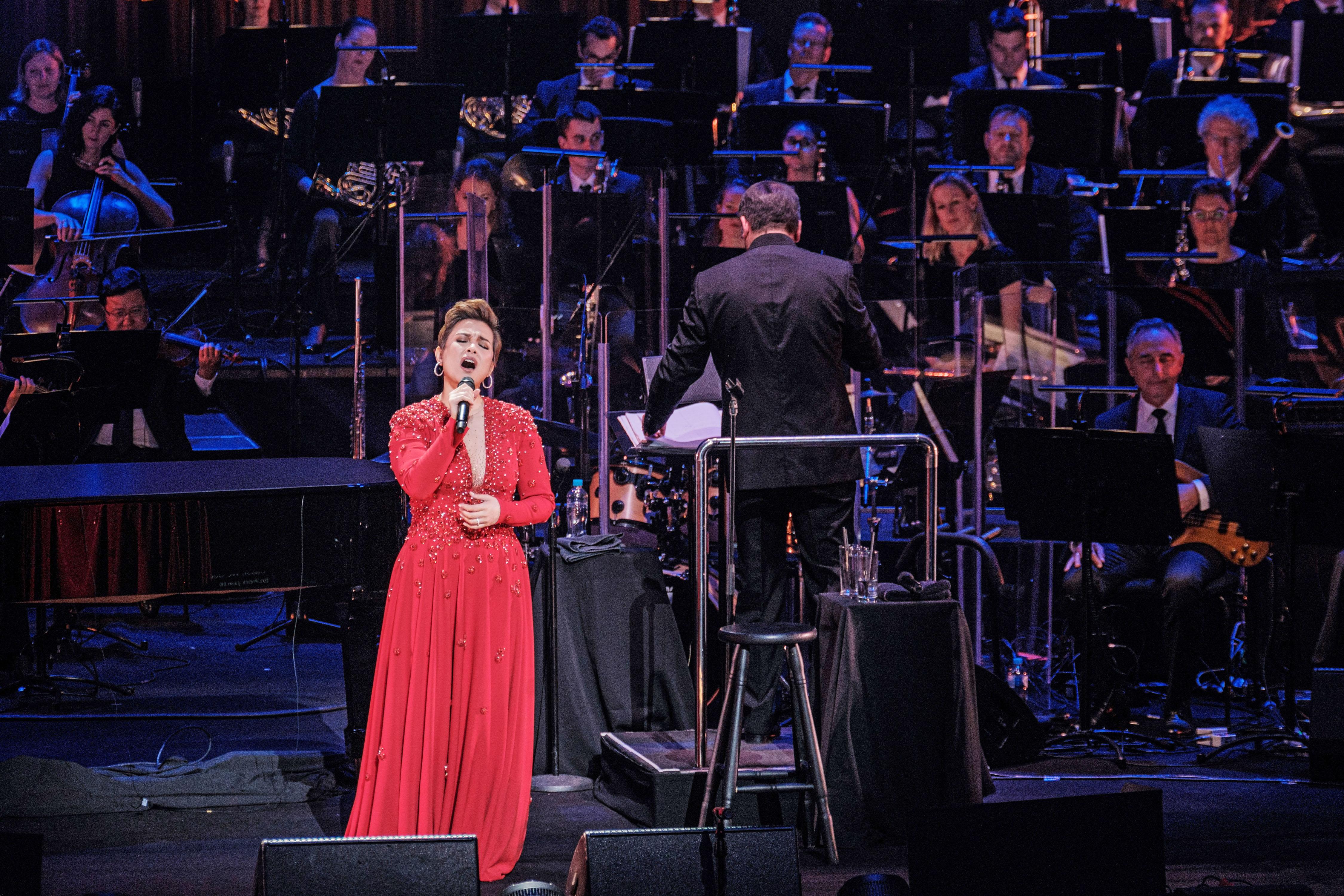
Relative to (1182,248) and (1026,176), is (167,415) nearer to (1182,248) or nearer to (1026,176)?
(1026,176)

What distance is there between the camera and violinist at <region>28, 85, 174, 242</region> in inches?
339

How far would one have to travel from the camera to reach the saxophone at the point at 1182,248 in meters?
7.07

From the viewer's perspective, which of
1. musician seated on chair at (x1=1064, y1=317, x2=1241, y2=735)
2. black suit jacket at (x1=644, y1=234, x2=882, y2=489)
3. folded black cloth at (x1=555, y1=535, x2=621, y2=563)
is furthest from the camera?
musician seated on chair at (x1=1064, y1=317, x2=1241, y2=735)

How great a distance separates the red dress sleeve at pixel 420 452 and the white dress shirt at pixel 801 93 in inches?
231

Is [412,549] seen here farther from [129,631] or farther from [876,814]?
[129,631]

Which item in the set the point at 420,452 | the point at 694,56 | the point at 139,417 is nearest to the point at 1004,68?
the point at 694,56

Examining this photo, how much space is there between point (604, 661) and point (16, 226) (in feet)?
16.0

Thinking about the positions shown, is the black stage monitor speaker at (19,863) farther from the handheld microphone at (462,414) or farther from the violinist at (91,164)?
the violinist at (91,164)

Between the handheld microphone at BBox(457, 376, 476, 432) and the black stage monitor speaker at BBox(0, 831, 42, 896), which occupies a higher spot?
the handheld microphone at BBox(457, 376, 476, 432)

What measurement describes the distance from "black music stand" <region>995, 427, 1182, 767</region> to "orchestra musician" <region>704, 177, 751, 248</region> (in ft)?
8.12

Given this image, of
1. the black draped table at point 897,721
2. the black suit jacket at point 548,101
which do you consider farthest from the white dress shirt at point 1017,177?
the black draped table at point 897,721

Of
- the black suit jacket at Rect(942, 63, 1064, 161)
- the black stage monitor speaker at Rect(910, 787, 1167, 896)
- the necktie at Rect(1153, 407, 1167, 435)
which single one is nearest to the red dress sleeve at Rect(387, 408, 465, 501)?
the black stage monitor speaker at Rect(910, 787, 1167, 896)

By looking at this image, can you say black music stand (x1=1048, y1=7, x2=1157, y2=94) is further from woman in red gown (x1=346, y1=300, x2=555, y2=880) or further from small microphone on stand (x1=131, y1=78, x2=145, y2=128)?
woman in red gown (x1=346, y1=300, x2=555, y2=880)

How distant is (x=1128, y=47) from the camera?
30.6 feet
